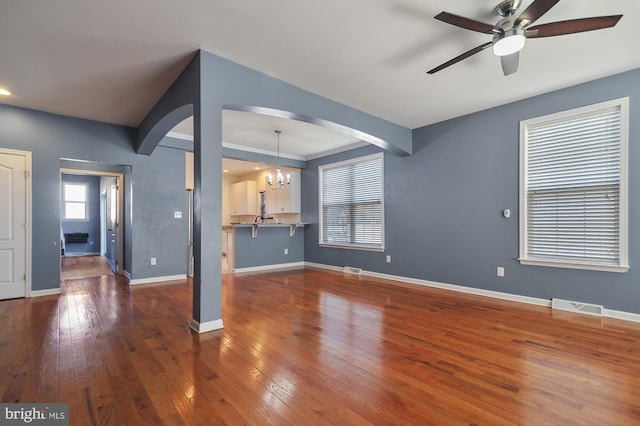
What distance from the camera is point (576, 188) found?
143 inches

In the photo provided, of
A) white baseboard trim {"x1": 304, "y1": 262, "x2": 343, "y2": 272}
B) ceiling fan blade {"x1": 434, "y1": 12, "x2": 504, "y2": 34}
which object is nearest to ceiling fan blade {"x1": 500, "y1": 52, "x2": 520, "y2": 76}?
ceiling fan blade {"x1": 434, "y1": 12, "x2": 504, "y2": 34}

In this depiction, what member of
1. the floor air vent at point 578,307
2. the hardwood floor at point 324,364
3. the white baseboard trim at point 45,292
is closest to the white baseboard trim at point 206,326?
the hardwood floor at point 324,364

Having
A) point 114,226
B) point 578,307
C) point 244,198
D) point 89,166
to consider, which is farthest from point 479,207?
point 114,226

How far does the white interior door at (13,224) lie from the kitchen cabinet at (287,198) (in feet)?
15.2

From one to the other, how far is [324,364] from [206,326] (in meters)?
1.31

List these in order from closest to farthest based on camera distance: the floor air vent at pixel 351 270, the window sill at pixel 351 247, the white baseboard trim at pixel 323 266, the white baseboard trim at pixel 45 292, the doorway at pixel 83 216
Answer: the white baseboard trim at pixel 45 292 < the window sill at pixel 351 247 < the floor air vent at pixel 351 270 < the white baseboard trim at pixel 323 266 < the doorway at pixel 83 216

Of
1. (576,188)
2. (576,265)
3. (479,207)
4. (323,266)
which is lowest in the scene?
(323,266)

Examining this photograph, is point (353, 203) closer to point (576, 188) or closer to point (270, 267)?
point (270, 267)

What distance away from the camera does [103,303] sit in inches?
156

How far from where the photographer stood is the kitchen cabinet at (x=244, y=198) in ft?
28.2

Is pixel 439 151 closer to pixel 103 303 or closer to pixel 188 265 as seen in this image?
pixel 188 265

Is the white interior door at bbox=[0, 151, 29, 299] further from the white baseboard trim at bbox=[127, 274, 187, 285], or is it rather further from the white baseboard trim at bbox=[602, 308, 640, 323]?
the white baseboard trim at bbox=[602, 308, 640, 323]

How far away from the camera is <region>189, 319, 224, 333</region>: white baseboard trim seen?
112 inches

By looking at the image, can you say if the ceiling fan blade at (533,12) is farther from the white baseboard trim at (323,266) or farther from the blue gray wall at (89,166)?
the blue gray wall at (89,166)
